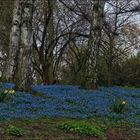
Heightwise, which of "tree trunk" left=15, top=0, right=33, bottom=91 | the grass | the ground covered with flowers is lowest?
the grass

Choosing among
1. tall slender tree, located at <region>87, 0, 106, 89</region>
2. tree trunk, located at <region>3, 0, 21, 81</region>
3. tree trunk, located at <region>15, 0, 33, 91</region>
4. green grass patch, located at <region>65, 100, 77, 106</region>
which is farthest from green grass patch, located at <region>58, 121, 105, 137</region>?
tree trunk, located at <region>3, 0, 21, 81</region>

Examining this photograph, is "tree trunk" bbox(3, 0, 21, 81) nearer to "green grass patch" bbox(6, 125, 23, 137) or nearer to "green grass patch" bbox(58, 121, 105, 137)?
"green grass patch" bbox(58, 121, 105, 137)

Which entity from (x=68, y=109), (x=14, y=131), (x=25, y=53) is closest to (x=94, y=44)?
(x=25, y=53)

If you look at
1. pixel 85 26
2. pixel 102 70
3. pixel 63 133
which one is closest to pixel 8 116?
pixel 63 133

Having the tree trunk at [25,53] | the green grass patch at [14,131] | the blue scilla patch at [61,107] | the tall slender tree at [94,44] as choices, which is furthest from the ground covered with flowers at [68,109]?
the tall slender tree at [94,44]

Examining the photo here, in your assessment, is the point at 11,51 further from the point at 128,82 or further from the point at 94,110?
the point at 128,82

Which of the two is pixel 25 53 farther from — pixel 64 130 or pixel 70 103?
pixel 64 130

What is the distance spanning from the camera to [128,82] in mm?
27484

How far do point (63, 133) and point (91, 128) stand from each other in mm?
602

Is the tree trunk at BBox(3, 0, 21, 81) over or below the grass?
over

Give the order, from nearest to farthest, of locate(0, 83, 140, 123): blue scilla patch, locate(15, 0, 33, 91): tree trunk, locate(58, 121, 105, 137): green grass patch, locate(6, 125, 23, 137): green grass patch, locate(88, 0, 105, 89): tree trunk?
locate(6, 125, 23, 137): green grass patch < locate(58, 121, 105, 137): green grass patch < locate(0, 83, 140, 123): blue scilla patch < locate(15, 0, 33, 91): tree trunk < locate(88, 0, 105, 89): tree trunk

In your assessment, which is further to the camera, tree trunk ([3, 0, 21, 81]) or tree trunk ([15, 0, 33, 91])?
tree trunk ([3, 0, 21, 81])

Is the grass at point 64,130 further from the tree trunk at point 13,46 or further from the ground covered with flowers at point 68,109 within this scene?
the tree trunk at point 13,46

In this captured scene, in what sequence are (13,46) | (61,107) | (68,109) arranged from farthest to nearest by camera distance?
(13,46)
(61,107)
(68,109)
